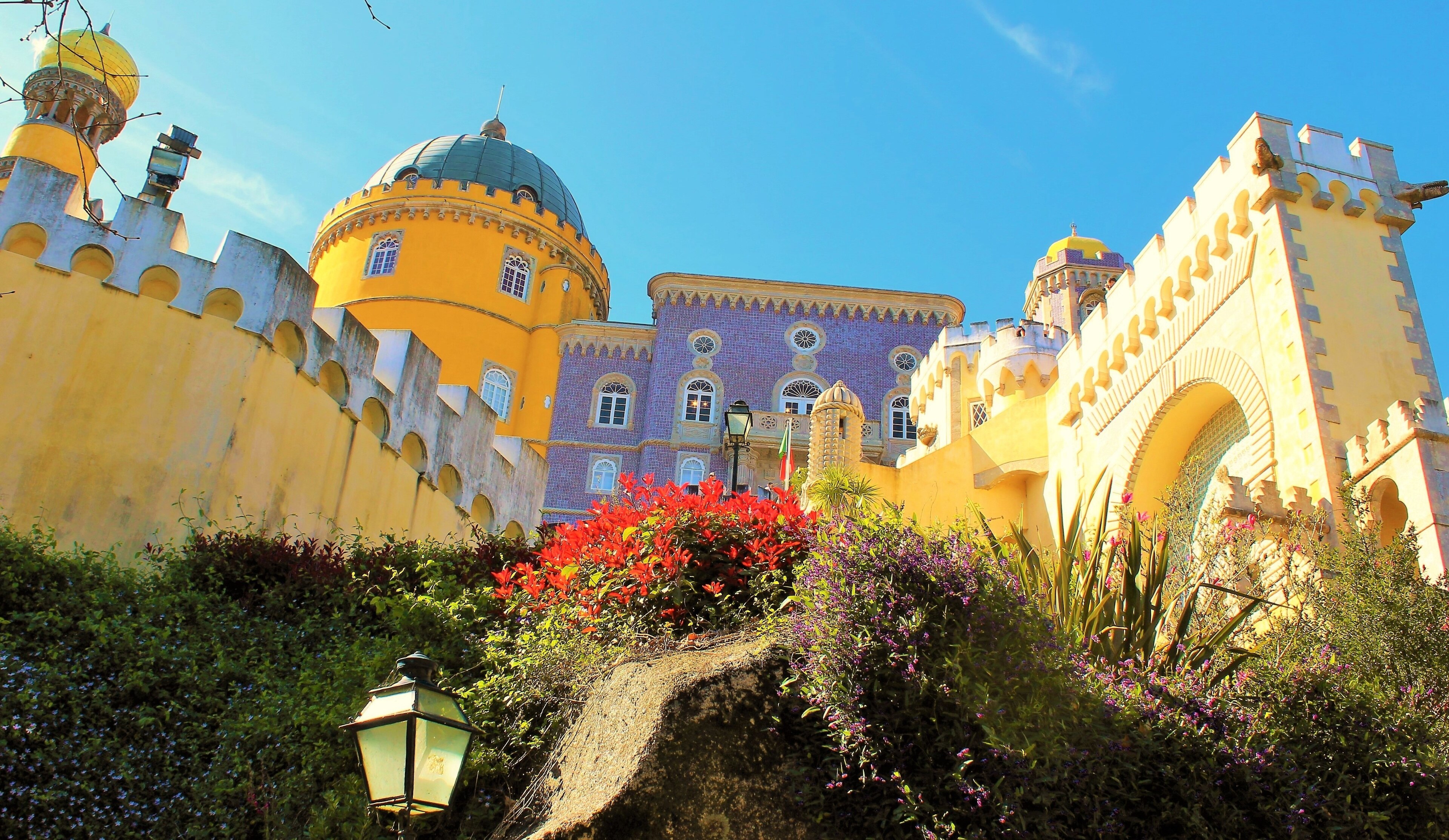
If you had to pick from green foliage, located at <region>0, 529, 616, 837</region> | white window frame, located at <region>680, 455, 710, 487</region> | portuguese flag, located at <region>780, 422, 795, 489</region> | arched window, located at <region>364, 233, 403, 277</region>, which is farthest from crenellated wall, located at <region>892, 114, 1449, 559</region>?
arched window, located at <region>364, 233, 403, 277</region>

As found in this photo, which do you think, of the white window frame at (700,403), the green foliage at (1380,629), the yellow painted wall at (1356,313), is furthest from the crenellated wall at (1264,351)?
the white window frame at (700,403)

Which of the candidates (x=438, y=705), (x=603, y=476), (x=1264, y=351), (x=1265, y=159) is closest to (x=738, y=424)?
(x=1264, y=351)

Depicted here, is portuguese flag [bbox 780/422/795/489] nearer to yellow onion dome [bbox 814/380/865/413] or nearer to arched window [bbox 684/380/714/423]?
yellow onion dome [bbox 814/380/865/413]

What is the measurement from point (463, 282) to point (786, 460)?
42.6 ft

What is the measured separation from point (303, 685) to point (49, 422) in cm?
483

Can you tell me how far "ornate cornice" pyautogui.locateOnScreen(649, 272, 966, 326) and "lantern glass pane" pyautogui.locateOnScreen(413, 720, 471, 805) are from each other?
29.8m

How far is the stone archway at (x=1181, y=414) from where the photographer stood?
1356 cm

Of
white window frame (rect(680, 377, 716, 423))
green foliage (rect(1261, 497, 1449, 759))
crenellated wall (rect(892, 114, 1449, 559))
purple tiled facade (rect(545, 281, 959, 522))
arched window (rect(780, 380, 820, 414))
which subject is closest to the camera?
green foliage (rect(1261, 497, 1449, 759))

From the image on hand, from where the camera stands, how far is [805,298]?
1359 inches

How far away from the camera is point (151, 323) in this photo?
36.1ft

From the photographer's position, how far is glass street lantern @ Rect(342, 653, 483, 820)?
4.53 metres

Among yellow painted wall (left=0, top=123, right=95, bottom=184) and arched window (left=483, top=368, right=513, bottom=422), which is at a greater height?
yellow painted wall (left=0, top=123, right=95, bottom=184)

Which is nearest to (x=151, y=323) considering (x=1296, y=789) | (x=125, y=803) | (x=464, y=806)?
A: (x=125, y=803)

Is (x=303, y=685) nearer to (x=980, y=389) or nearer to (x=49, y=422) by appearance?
(x=49, y=422)
